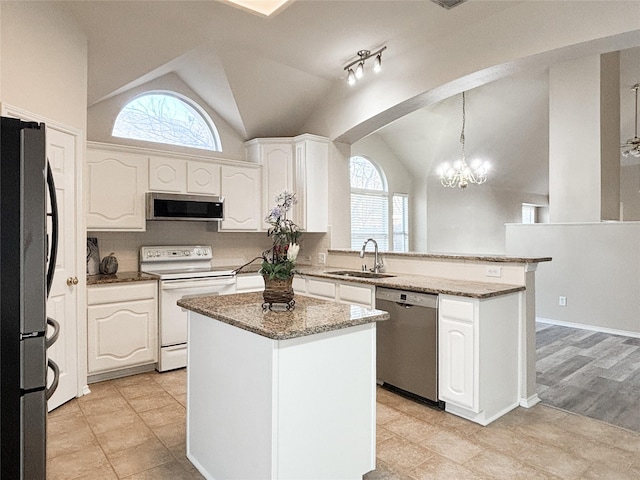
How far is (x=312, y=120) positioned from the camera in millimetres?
5020

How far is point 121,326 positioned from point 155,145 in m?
1.97

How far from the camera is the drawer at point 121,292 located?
338 centimetres

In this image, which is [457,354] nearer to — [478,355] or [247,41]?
[478,355]

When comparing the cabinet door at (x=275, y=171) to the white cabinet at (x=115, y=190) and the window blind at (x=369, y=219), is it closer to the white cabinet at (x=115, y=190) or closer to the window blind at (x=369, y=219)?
the white cabinet at (x=115, y=190)

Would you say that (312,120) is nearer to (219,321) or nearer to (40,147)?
(219,321)

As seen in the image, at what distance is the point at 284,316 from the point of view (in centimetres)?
191

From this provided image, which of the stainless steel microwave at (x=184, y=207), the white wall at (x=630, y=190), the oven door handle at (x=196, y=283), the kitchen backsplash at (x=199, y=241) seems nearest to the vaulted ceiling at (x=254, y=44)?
the stainless steel microwave at (x=184, y=207)

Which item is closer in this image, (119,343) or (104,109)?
(119,343)

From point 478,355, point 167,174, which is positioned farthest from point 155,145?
point 478,355

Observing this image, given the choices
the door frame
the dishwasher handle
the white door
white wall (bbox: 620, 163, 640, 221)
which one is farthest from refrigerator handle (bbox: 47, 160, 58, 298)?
white wall (bbox: 620, 163, 640, 221)

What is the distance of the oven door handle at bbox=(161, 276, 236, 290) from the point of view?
12.1 ft

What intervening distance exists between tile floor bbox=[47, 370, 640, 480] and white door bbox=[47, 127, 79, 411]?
8.1 inches

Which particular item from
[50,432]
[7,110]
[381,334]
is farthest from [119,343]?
[381,334]

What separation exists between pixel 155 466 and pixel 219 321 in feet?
3.18
